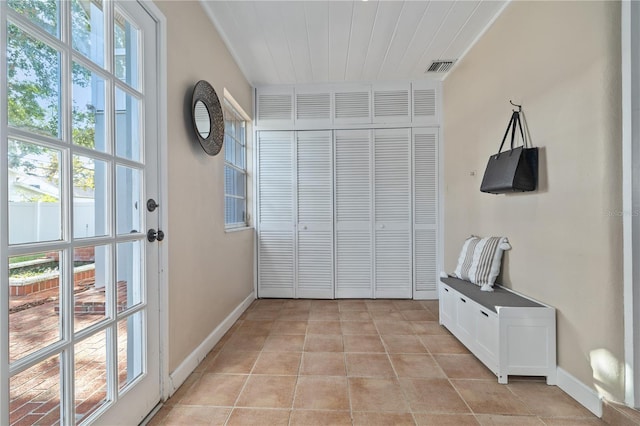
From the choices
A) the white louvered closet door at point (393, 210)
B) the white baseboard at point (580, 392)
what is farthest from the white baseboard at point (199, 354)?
the white baseboard at point (580, 392)

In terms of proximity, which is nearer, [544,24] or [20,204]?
[20,204]

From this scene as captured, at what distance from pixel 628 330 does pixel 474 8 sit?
2.29 m

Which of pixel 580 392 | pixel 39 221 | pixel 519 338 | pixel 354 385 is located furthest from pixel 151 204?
pixel 580 392

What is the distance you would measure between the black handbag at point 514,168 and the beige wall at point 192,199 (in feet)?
7.04

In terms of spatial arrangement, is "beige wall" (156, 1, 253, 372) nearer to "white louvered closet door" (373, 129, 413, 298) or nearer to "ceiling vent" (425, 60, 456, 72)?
"white louvered closet door" (373, 129, 413, 298)

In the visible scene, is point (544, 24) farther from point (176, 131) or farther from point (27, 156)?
point (27, 156)

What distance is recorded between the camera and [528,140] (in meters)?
1.95

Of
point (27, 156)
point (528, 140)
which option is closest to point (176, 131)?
point (27, 156)

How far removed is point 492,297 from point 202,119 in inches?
93.6

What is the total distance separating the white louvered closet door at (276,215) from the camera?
11.4 ft

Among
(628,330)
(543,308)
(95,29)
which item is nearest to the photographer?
(95,29)

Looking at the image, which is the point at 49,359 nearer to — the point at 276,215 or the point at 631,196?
the point at 631,196

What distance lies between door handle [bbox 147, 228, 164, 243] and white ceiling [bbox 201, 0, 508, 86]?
1.70 meters

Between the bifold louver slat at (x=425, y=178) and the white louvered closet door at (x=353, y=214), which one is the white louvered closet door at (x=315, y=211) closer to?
the white louvered closet door at (x=353, y=214)
